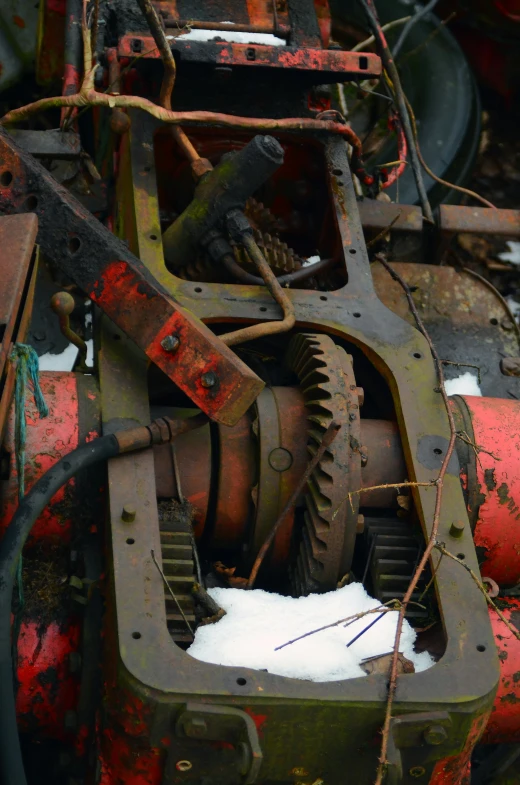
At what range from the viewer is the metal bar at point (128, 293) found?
3236mm

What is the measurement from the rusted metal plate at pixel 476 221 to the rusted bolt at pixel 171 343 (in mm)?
1726

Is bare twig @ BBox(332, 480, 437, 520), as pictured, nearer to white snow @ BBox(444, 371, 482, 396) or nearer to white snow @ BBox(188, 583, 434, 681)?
white snow @ BBox(188, 583, 434, 681)

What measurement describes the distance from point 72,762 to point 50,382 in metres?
1.03

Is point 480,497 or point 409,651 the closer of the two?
point 409,651

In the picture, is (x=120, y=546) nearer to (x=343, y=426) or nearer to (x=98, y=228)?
(x=343, y=426)

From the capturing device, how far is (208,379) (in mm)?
3240

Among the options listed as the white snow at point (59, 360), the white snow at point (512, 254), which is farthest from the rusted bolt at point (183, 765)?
the white snow at point (512, 254)

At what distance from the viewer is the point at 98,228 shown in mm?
3389

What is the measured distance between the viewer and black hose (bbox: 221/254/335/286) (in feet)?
12.2

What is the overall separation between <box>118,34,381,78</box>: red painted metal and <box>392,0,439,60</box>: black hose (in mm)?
1608

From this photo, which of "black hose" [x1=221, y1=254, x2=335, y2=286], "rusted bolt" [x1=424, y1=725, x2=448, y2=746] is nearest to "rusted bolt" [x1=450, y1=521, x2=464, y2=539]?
"rusted bolt" [x1=424, y1=725, x2=448, y2=746]

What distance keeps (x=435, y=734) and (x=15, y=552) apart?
42.2 inches

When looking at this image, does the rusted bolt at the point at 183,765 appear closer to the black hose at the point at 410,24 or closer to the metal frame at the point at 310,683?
the metal frame at the point at 310,683

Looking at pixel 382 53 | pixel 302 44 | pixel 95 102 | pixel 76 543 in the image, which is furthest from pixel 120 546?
pixel 382 53
